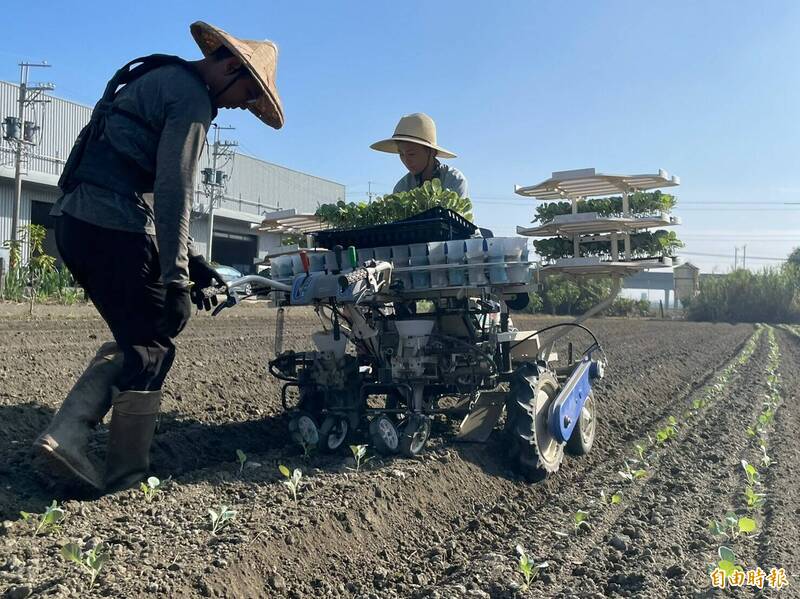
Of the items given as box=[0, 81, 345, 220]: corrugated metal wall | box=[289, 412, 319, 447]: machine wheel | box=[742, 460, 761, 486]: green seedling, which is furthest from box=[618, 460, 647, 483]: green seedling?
box=[0, 81, 345, 220]: corrugated metal wall

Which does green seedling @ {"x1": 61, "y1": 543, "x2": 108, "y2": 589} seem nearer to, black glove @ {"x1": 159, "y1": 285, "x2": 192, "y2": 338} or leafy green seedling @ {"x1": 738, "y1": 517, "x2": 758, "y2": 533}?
black glove @ {"x1": 159, "y1": 285, "x2": 192, "y2": 338}

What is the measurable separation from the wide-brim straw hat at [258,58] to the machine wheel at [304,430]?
172 centimetres

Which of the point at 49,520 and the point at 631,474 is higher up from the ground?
the point at 49,520

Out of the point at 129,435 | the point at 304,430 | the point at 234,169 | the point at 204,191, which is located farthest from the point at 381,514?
the point at 234,169

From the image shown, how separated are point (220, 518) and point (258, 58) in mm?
1994

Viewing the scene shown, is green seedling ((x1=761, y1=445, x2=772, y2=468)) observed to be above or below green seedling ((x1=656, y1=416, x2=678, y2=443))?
below

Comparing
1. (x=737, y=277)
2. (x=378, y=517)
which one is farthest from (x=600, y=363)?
(x=737, y=277)

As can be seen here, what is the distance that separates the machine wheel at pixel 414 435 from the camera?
408cm

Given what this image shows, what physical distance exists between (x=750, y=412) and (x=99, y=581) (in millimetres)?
6836

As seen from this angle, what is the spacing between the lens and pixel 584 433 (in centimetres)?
508

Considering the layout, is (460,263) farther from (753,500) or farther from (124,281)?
(753,500)

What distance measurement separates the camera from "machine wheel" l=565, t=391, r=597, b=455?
4.97 metres

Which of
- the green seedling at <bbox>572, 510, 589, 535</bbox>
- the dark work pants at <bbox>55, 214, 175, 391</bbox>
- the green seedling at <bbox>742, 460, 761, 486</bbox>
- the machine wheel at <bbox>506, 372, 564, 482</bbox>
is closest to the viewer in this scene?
the dark work pants at <bbox>55, 214, 175, 391</bbox>

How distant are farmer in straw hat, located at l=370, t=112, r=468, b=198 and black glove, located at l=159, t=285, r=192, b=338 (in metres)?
2.32
